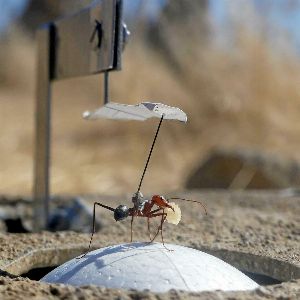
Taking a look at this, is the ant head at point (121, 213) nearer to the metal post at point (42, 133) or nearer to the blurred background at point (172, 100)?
the metal post at point (42, 133)

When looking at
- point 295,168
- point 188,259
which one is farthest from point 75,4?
point 188,259

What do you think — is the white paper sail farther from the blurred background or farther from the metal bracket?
the blurred background

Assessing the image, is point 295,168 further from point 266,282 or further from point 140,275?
point 140,275

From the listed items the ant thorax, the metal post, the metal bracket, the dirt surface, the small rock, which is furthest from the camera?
the small rock

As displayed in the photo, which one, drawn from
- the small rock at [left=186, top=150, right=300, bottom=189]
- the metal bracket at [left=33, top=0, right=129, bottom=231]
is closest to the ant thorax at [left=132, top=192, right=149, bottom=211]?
the metal bracket at [left=33, top=0, right=129, bottom=231]

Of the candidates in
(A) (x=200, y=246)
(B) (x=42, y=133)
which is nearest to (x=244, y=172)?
(B) (x=42, y=133)

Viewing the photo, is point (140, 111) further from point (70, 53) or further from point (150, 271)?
point (70, 53)

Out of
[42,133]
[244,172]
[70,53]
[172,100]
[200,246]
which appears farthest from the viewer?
[172,100]
